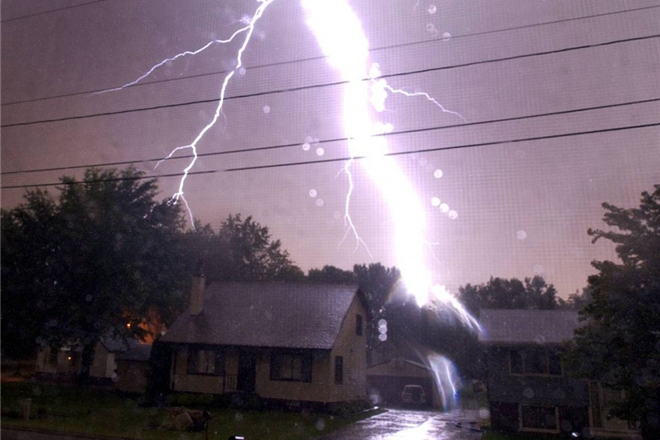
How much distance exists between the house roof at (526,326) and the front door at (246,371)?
36.7 feet

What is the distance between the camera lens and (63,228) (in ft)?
103

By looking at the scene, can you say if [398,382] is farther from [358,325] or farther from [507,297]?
[507,297]

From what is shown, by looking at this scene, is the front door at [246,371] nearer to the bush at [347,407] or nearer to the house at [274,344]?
the house at [274,344]

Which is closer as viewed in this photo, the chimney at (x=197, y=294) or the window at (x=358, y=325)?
the chimney at (x=197, y=294)

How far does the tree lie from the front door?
51.9 ft

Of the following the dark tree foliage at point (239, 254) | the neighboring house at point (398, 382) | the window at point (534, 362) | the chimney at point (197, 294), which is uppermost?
the dark tree foliage at point (239, 254)

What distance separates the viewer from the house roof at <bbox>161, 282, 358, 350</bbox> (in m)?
26.8

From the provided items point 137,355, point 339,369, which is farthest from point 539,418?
point 137,355

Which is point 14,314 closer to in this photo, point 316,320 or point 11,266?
point 11,266

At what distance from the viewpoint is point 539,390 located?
24.2 m

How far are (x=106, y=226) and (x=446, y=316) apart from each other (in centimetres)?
4925

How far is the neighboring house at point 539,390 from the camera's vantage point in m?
23.5

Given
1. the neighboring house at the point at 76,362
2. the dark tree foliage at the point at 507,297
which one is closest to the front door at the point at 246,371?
the neighboring house at the point at 76,362

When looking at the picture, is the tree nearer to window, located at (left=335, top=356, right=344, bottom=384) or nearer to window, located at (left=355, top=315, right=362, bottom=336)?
window, located at (left=335, top=356, right=344, bottom=384)
